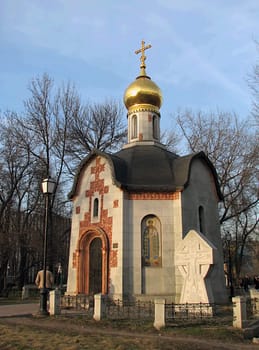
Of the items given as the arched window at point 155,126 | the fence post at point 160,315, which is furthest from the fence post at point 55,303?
the arched window at point 155,126

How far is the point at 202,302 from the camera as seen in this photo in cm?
1287

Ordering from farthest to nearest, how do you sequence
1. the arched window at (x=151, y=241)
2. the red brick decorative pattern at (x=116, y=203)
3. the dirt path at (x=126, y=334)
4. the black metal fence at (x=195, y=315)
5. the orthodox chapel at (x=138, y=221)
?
the red brick decorative pattern at (x=116, y=203)
the arched window at (x=151, y=241)
the orthodox chapel at (x=138, y=221)
the black metal fence at (x=195, y=315)
the dirt path at (x=126, y=334)

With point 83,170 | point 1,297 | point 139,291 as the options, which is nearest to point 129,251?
point 139,291

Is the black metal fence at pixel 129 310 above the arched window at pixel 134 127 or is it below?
below

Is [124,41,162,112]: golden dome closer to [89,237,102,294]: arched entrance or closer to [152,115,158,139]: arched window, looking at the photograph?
[152,115,158,139]: arched window

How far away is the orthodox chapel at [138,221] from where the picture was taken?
1627 cm

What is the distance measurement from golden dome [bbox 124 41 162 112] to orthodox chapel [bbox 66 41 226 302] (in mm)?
3055

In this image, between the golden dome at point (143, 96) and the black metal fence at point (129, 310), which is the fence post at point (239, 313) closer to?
the black metal fence at point (129, 310)

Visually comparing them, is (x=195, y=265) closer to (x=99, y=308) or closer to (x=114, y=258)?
(x=99, y=308)

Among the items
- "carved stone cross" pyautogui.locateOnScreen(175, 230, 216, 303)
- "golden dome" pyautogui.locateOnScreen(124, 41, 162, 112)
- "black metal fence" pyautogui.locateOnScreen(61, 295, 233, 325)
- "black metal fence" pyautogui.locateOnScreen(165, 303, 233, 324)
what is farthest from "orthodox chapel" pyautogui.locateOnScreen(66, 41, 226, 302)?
"golden dome" pyautogui.locateOnScreen(124, 41, 162, 112)

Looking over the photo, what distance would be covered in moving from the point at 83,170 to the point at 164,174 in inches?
169

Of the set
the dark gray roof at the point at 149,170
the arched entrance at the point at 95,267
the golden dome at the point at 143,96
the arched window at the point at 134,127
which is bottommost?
the arched entrance at the point at 95,267

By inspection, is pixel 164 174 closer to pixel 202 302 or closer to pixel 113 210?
pixel 113 210

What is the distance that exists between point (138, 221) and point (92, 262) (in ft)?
9.85
